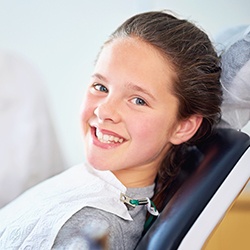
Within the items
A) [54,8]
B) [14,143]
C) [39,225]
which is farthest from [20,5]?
[39,225]

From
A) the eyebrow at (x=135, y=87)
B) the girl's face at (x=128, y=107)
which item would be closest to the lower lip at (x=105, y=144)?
the girl's face at (x=128, y=107)

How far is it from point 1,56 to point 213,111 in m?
0.71

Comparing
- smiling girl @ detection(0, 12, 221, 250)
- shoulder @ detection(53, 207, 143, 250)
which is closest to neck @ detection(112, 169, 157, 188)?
smiling girl @ detection(0, 12, 221, 250)

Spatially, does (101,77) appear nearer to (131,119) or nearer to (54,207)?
(131,119)

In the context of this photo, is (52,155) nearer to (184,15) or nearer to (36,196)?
(36,196)

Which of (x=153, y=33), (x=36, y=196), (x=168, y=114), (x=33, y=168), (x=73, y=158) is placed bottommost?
(x=73, y=158)

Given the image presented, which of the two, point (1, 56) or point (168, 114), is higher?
point (168, 114)

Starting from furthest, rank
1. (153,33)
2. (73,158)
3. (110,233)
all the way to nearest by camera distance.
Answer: (73,158), (153,33), (110,233)

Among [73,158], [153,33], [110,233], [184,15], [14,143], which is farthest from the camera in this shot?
[73,158]

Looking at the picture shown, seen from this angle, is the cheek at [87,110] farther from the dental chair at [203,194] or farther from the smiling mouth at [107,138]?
the dental chair at [203,194]

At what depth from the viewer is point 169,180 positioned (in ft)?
3.78

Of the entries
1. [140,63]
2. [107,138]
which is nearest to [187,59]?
[140,63]

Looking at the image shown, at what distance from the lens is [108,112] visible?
102 cm

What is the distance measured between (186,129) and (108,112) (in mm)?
189
